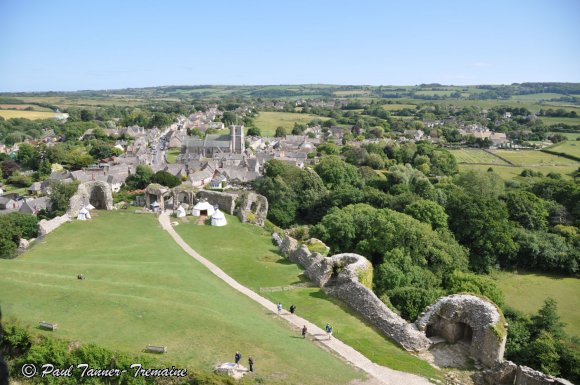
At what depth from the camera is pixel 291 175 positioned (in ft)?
216

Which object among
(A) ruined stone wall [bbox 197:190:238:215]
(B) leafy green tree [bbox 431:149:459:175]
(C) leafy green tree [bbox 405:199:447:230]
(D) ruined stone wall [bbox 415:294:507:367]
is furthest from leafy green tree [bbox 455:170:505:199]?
(D) ruined stone wall [bbox 415:294:507:367]

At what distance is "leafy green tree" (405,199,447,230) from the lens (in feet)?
144

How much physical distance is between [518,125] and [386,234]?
158375mm

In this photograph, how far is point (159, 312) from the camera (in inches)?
781

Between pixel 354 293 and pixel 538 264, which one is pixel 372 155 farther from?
pixel 354 293

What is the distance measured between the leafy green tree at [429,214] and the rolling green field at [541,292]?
7127 millimetres

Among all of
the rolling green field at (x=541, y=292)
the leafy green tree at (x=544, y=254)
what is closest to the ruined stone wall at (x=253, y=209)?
the rolling green field at (x=541, y=292)

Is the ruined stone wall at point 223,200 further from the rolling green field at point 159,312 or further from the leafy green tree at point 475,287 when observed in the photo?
the leafy green tree at point 475,287

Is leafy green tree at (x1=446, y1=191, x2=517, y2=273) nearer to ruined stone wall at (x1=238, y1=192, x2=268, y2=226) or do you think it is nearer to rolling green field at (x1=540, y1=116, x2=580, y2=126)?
ruined stone wall at (x1=238, y1=192, x2=268, y2=226)

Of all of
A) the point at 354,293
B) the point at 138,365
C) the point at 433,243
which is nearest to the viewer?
the point at 138,365

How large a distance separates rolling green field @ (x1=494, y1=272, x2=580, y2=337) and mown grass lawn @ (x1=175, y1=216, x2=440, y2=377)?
17787 mm

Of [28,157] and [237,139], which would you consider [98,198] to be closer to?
[28,157]

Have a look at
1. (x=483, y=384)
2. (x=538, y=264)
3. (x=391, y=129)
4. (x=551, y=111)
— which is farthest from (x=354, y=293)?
(x=551, y=111)

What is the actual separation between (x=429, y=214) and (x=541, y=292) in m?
11.9
